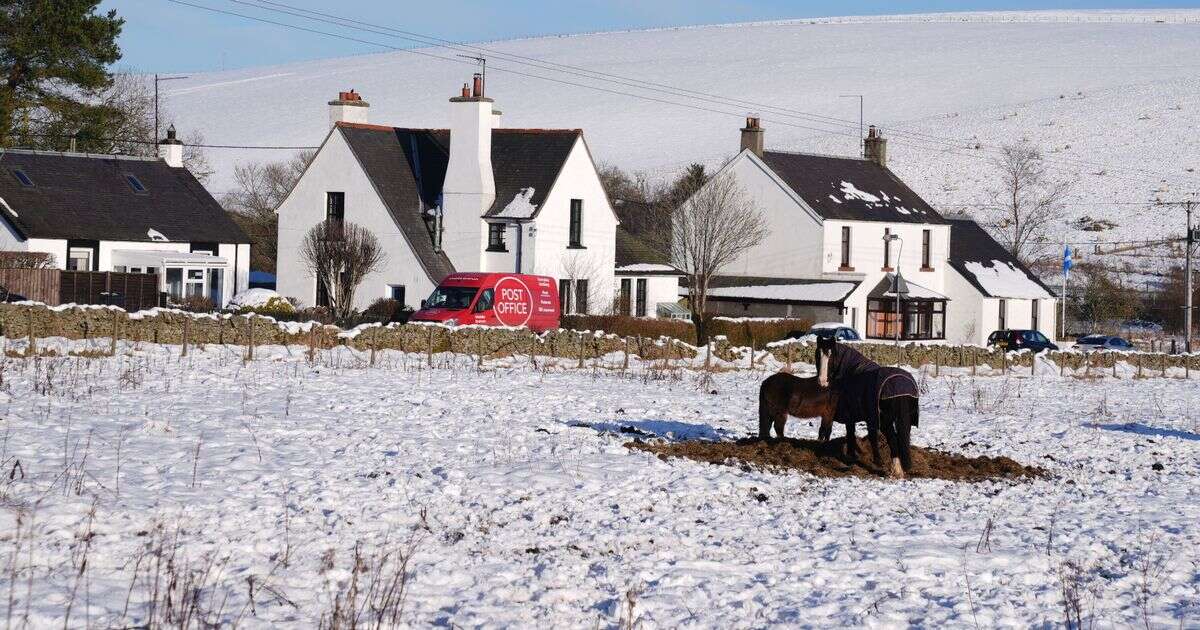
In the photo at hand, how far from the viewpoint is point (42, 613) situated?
9508mm

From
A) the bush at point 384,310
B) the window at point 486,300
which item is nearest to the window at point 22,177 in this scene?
the bush at point 384,310

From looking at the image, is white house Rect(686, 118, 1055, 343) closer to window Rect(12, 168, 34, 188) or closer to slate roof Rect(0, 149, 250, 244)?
slate roof Rect(0, 149, 250, 244)

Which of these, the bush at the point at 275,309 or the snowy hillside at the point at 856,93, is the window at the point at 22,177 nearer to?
the bush at the point at 275,309

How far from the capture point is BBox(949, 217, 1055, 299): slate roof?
224 feet

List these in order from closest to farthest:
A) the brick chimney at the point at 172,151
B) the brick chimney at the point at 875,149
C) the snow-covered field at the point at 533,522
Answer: the snow-covered field at the point at 533,522 < the brick chimney at the point at 172,151 < the brick chimney at the point at 875,149

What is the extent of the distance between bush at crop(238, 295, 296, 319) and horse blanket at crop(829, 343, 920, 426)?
29.8 metres

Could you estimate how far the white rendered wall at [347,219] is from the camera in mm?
52781

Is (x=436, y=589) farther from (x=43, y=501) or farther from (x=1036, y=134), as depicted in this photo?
(x=1036, y=134)

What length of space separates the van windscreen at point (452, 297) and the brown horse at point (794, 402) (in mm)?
23579

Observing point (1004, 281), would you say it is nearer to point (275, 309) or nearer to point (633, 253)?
point (633, 253)

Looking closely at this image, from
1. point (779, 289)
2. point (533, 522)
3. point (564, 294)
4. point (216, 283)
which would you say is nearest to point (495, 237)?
point (564, 294)

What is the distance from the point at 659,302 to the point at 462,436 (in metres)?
41.5

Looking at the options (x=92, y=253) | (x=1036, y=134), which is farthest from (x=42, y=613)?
(x=1036, y=134)

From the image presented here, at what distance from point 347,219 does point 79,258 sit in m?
9.44
